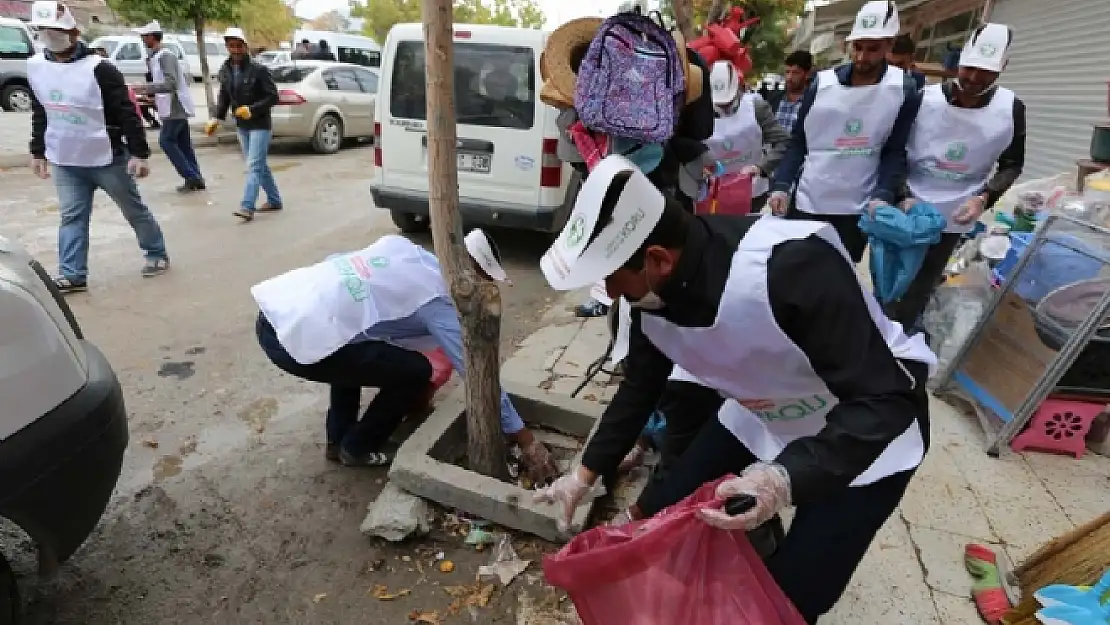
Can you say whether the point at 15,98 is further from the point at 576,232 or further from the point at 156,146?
the point at 576,232

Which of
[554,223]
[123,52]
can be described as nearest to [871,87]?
[554,223]

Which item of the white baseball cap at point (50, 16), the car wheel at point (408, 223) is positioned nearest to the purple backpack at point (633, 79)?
the white baseball cap at point (50, 16)

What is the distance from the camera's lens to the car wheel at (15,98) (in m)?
14.3

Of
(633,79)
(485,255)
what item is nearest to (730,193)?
(633,79)

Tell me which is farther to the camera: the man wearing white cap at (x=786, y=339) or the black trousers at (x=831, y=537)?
the black trousers at (x=831, y=537)

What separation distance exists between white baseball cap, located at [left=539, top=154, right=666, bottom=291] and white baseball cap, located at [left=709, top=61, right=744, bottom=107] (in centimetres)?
334

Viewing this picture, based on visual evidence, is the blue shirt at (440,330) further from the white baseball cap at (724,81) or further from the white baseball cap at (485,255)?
the white baseball cap at (724,81)

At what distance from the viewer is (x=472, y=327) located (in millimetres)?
2408

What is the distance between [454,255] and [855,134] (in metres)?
2.38

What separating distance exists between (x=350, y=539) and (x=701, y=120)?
2.30 meters

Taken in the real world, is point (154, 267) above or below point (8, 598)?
below

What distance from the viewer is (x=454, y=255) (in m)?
2.38

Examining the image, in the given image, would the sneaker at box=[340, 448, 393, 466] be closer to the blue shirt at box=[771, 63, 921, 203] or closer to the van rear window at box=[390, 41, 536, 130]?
the blue shirt at box=[771, 63, 921, 203]

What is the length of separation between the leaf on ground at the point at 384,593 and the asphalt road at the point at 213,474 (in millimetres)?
31
